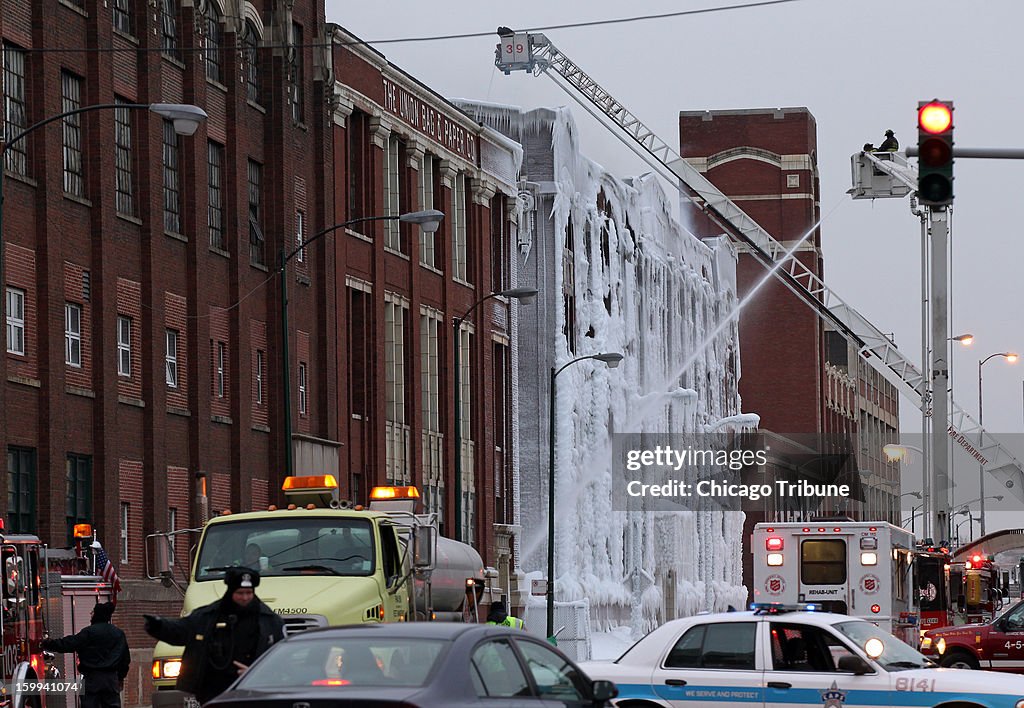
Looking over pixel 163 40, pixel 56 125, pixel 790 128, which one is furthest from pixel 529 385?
pixel 790 128

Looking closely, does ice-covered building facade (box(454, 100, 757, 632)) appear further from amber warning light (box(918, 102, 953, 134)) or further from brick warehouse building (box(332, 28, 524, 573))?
amber warning light (box(918, 102, 953, 134))

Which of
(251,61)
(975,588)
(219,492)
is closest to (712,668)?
(219,492)

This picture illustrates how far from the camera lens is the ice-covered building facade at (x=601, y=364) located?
67.4 metres

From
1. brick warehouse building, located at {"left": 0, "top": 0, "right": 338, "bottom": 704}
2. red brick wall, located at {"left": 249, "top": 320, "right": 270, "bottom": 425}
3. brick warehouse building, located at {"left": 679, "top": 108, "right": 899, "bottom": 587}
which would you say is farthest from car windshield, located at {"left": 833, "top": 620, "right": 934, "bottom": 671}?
brick warehouse building, located at {"left": 679, "top": 108, "right": 899, "bottom": 587}

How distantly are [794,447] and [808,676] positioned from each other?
89.6 meters

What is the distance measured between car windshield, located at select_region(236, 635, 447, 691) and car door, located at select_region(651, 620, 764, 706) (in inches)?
257

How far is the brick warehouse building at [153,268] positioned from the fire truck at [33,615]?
18.4 ft

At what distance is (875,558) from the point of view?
3538 centimetres

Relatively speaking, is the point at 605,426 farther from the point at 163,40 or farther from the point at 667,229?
the point at 163,40

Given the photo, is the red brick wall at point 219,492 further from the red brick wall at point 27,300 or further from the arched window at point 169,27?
the arched window at point 169,27

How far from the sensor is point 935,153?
19750 mm

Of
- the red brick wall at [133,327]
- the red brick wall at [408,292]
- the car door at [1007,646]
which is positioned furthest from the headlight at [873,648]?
the red brick wall at [408,292]

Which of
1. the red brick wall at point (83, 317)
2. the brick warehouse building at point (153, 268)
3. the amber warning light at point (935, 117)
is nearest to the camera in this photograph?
the amber warning light at point (935, 117)

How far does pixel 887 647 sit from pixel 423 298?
128 ft
